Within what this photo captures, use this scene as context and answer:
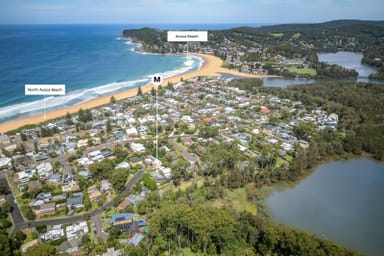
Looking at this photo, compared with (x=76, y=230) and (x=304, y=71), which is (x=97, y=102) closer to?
(x=76, y=230)

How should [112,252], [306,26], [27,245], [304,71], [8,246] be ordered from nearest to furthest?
[8,246] → [112,252] → [27,245] → [304,71] → [306,26]

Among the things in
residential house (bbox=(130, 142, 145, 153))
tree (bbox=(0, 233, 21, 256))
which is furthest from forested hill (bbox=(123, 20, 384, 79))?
tree (bbox=(0, 233, 21, 256))

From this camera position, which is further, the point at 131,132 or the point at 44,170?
the point at 131,132

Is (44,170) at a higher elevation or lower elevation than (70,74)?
lower

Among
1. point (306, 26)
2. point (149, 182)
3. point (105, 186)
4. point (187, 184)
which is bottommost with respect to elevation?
point (187, 184)

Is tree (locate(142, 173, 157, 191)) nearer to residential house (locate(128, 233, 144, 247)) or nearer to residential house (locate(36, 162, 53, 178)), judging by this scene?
residential house (locate(128, 233, 144, 247))

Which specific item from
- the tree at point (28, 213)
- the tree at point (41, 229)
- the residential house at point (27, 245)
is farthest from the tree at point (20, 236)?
the tree at point (28, 213)

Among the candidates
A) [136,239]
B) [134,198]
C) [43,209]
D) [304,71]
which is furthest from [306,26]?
[43,209]

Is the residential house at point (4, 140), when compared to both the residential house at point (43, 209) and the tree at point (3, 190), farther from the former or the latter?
the residential house at point (43, 209)

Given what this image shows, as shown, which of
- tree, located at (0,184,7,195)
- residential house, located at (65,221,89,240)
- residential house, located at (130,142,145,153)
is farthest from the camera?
residential house, located at (130,142,145,153)

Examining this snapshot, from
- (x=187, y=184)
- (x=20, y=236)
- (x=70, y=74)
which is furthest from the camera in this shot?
(x=70, y=74)

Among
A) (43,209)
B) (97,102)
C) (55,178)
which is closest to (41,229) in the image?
(43,209)
